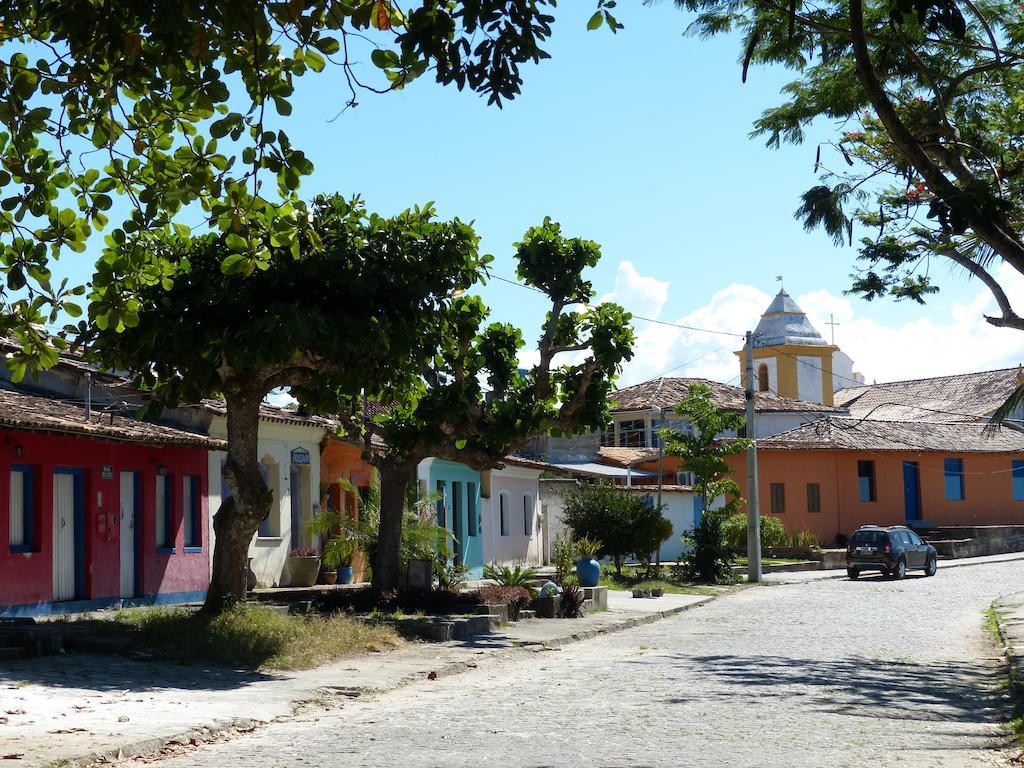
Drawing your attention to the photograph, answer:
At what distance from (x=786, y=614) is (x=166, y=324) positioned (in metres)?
13.6

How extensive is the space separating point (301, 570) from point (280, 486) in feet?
6.13

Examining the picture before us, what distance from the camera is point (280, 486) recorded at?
1035 inches

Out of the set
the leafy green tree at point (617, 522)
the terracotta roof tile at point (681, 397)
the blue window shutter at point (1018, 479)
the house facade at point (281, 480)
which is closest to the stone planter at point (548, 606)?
the house facade at point (281, 480)

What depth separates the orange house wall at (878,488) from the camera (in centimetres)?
5062

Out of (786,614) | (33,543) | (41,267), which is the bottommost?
(786,614)

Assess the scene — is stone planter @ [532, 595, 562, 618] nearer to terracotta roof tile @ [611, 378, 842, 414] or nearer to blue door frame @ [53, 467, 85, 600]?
blue door frame @ [53, 467, 85, 600]

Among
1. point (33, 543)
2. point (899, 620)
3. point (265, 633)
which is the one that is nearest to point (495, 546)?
point (899, 620)

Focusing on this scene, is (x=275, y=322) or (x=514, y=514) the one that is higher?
(x=275, y=322)

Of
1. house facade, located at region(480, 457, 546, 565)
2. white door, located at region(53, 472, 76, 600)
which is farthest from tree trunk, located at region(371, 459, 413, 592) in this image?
house facade, located at region(480, 457, 546, 565)

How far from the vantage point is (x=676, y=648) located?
57.0 ft

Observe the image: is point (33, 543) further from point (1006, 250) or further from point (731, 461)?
point (731, 461)

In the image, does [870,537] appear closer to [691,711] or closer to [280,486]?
[280,486]

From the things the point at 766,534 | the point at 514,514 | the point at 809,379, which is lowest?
the point at 766,534

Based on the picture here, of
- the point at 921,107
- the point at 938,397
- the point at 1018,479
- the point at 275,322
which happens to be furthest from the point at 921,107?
the point at 938,397
